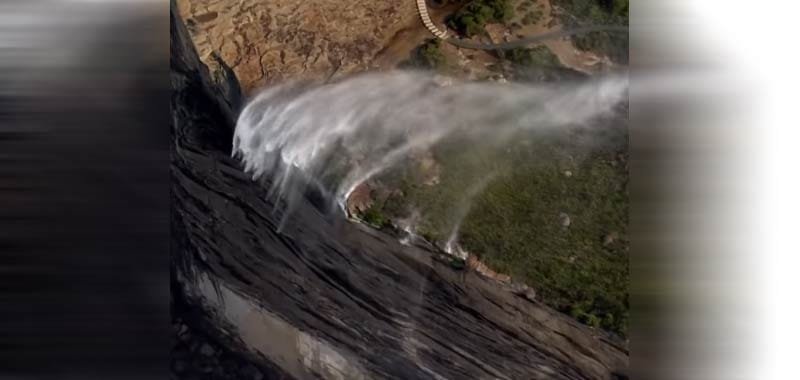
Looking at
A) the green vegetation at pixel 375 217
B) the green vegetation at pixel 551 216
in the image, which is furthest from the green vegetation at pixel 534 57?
the green vegetation at pixel 375 217

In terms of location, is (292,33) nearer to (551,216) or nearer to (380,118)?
(380,118)

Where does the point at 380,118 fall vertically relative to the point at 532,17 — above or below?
→ below

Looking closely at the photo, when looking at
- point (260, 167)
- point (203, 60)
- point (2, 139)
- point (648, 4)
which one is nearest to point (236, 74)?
point (203, 60)

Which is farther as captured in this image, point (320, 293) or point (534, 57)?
point (320, 293)

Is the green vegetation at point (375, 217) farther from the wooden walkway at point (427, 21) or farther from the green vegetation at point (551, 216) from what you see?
the wooden walkway at point (427, 21)

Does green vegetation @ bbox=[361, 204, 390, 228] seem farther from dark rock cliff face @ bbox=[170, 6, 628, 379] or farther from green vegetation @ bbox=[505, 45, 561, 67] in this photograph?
green vegetation @ bbox=[505, 45, 561, 67]

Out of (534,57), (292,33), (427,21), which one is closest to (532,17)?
(534,57)

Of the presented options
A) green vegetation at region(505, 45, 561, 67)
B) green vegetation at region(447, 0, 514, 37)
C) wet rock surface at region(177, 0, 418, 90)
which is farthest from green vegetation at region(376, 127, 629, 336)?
wet rock surface at region(177, 0, 418, 90)
